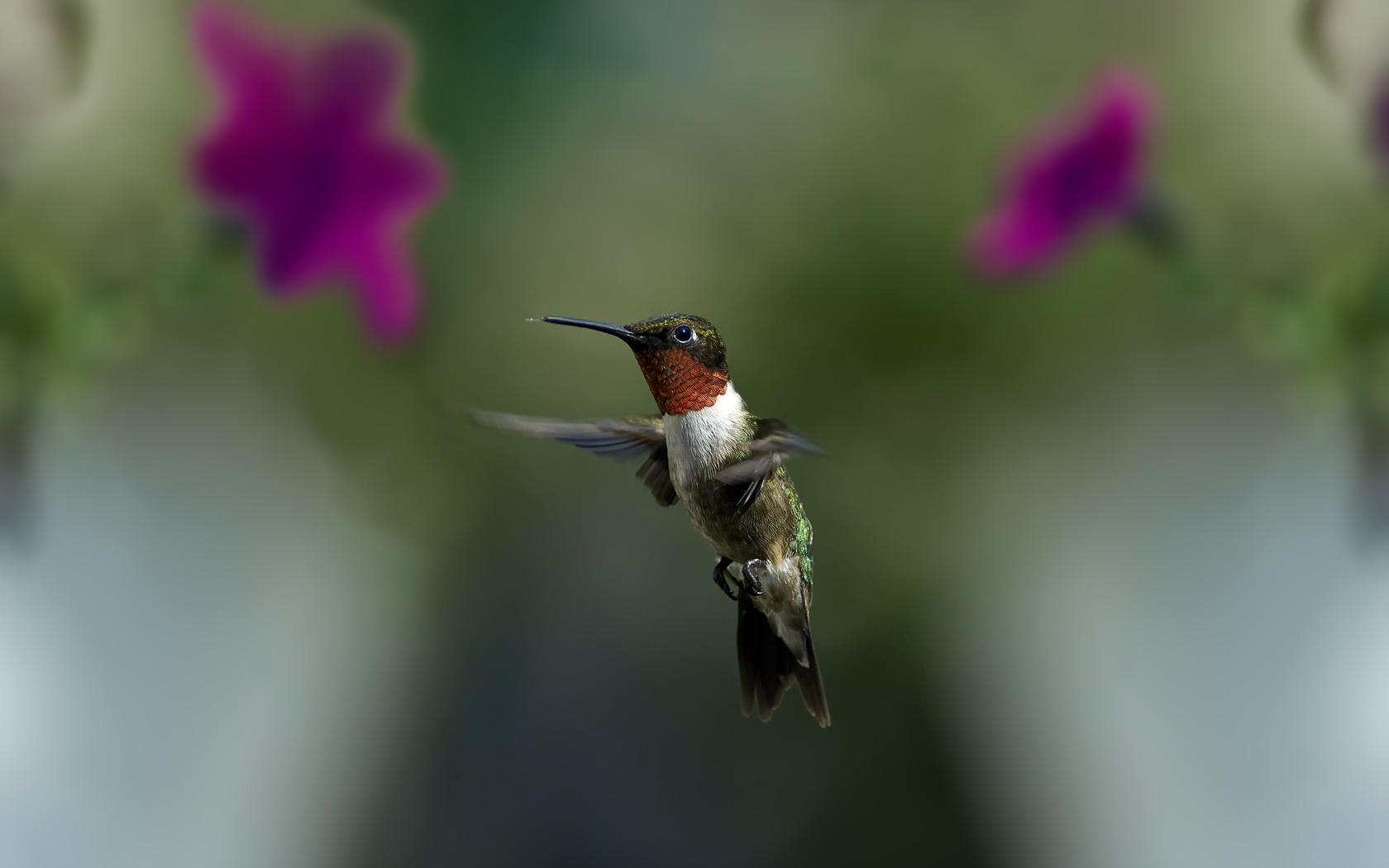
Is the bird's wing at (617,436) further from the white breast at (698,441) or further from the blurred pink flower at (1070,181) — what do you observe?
the blurred pink flower at (1070,181)

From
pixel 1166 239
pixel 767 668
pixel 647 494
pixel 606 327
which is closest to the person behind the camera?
pixel 606 327

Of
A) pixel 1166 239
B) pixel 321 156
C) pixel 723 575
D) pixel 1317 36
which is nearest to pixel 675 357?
pixel 723 575

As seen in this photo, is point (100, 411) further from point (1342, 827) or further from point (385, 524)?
point (1342, 827)

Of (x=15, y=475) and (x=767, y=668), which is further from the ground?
(x=15, y=475)

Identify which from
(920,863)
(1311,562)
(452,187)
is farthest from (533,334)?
(1311,562)

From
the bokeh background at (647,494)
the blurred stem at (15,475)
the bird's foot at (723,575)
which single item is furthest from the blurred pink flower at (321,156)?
the bird's foot at (723,575)

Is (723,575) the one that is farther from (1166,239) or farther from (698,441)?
(1166,239)
